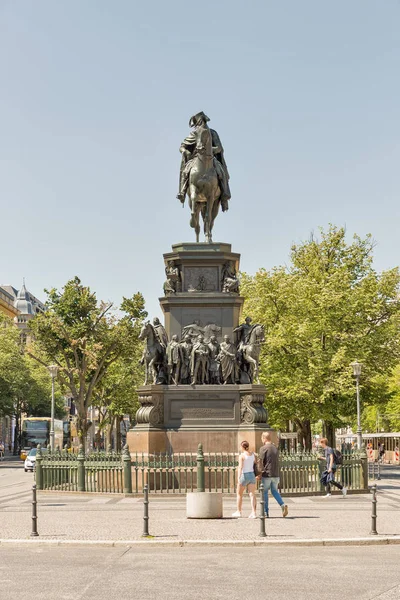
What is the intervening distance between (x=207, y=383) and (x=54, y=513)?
7.05 metres

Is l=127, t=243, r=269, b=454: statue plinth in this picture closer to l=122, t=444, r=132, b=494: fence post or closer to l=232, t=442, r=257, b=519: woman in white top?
l=122, t=444, r=132, b=494: fence post

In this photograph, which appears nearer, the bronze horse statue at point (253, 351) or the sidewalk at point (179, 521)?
the sidewalk at point (179, 521)

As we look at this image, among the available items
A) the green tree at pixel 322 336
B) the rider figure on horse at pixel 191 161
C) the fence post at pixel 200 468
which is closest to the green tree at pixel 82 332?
the green tree at pixel 322 336

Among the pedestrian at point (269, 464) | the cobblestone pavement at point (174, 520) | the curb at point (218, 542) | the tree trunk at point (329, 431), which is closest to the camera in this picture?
the curb at point (218, 542)

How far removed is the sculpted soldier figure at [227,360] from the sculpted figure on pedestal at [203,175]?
3.81m

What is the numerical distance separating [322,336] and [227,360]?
23.8m

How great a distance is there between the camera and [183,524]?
699 inches

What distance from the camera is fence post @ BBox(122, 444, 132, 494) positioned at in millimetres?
24328

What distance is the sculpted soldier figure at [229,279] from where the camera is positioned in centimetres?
2719

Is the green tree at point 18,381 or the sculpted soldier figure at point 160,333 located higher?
the green tree at point 18,381

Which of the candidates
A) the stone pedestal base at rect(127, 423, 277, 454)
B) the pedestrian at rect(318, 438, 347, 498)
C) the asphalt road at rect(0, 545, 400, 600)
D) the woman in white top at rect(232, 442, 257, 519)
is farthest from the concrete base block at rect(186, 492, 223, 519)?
the pedestrian at rect(318, 438, 347, 498)

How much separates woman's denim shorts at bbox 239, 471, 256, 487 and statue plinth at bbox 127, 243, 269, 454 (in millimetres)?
5575

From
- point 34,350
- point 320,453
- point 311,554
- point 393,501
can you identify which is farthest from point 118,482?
point 34,350

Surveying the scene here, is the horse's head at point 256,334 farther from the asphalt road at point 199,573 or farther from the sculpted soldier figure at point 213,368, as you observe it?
the asphalt road at point 199,573
